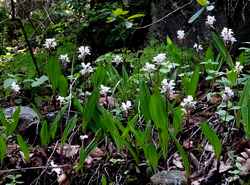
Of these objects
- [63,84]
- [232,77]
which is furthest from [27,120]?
[232,77]

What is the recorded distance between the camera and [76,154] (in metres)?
2.41

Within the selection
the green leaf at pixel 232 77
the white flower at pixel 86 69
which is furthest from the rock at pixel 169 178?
the white flower at pixel 86 69

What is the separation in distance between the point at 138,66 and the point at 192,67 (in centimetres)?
41

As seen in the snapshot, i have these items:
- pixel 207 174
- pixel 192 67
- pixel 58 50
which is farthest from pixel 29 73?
pixel 207 174

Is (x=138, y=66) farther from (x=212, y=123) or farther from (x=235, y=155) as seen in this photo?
(x=235, y=155)

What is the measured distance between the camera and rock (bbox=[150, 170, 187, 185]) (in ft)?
6.37

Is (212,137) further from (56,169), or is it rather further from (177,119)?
(56,169)

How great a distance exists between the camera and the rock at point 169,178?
6.37 ft

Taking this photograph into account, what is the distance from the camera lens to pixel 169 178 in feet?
6.41

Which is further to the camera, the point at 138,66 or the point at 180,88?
the point at 138,66

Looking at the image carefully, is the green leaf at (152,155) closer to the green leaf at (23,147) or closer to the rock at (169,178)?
the rock at (169,178)

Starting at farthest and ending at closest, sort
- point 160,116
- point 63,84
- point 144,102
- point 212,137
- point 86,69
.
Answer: point 63,84 < point 86,69 < point 144,102 < point 160,116 < point 212,137

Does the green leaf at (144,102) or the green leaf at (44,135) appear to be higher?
the green leaf at (144,102)

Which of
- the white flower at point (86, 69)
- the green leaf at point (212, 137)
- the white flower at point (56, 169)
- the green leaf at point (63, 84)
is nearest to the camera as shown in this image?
the green leaf at point (212, 137)
